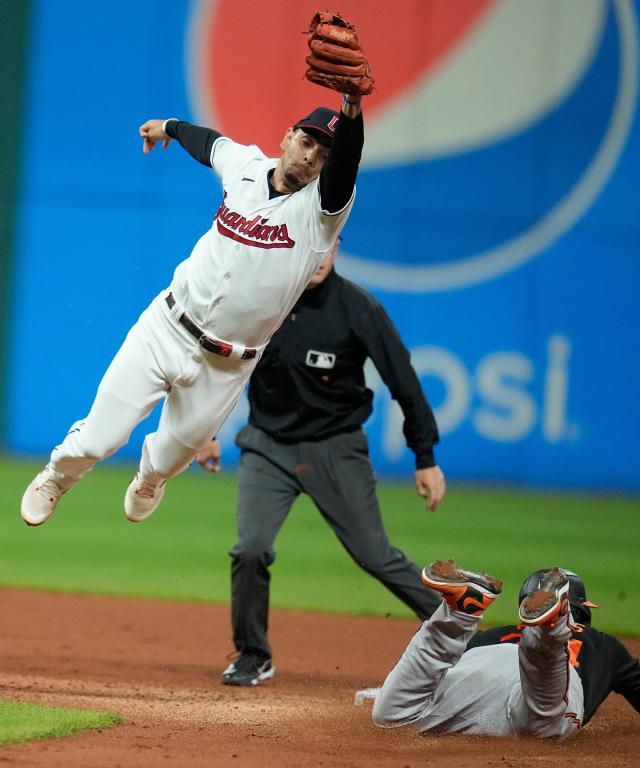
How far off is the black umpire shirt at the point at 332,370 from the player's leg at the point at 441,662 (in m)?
1.21

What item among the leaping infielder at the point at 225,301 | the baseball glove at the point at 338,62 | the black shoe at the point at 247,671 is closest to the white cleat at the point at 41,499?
the leaping infielder at the point at 225,301

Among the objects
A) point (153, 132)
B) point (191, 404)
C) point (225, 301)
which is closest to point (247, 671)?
point (191, 404)

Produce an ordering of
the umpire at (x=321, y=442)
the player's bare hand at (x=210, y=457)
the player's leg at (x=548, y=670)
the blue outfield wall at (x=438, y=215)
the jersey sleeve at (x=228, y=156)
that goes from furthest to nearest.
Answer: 1. the blue outfield wall at (x=438, y=215)
2. the player's bare hand at (x=210, y=457)
3. the umpire at (x=321, y=442)
4. the jersey sleeve at (x=228, y=156)
5. the player's leg at (x=548, y=670)

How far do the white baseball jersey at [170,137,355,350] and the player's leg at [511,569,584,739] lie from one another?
142 cm

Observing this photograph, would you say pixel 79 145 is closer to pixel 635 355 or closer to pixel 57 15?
pixel 57 15

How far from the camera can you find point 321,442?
5.23 meters

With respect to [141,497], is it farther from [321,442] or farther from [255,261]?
[255,261]

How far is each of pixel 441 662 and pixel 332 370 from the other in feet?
5.35

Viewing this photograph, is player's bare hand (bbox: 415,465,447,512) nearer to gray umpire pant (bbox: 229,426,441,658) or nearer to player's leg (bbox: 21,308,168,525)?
gray umpire pant (bbox: 229,426,441,658)

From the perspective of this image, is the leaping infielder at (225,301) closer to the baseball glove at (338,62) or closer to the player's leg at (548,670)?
the baseball glove at (338,62)

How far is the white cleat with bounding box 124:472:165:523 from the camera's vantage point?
4859 millimetres

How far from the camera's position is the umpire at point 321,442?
5.08 m

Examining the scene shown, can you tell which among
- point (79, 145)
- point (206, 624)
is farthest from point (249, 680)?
point (79, 145)

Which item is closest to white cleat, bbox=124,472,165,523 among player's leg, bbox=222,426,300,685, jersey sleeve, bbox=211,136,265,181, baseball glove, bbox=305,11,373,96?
player's leg, bbox=222,426,300,685
